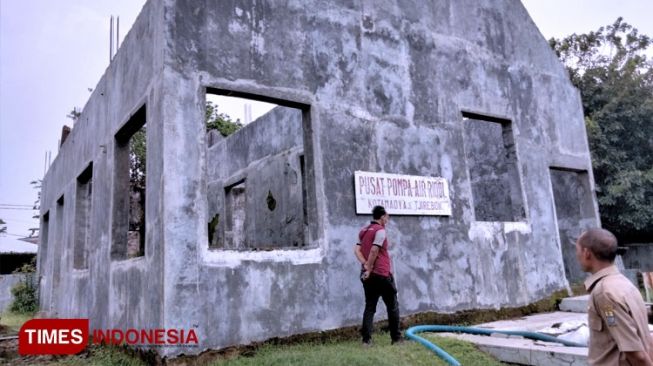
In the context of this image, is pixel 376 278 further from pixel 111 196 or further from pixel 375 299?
pixel 111 196

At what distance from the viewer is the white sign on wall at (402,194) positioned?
6438mm

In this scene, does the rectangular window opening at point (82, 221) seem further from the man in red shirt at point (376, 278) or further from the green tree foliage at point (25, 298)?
the green tree foliage at point (25, 298)

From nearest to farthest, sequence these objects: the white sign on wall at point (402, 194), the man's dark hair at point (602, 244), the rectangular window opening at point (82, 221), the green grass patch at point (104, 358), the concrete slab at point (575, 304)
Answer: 1. the man's dark hair at point (602, 244)
2. the green grass patch at point (104, 358)
3. the white sign on wall at point (402, 194)
4. the concrete slab at point (575, 304)
5. the rectangular window opening at point (82, 221)

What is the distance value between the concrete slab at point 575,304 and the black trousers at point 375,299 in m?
3.84

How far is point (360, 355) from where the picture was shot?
4.78m

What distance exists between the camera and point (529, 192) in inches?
328

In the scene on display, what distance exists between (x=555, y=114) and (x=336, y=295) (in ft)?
19.3

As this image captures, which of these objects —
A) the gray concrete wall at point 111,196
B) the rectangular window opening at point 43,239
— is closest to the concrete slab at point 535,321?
the gray concrete wall at point 111,196

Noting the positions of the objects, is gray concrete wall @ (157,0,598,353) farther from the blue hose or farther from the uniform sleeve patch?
the uniform sleeve patch

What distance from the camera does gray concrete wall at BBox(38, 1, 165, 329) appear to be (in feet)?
17.5

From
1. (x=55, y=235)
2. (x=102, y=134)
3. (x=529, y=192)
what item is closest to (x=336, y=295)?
(x=529, y=192)

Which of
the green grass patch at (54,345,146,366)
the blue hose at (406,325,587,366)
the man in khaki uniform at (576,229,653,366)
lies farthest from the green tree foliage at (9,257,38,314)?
the man in khaki uniform at (576,229,653,366)

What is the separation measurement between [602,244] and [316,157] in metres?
3.93

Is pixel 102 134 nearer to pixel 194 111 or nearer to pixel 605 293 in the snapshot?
pixel 194 111
